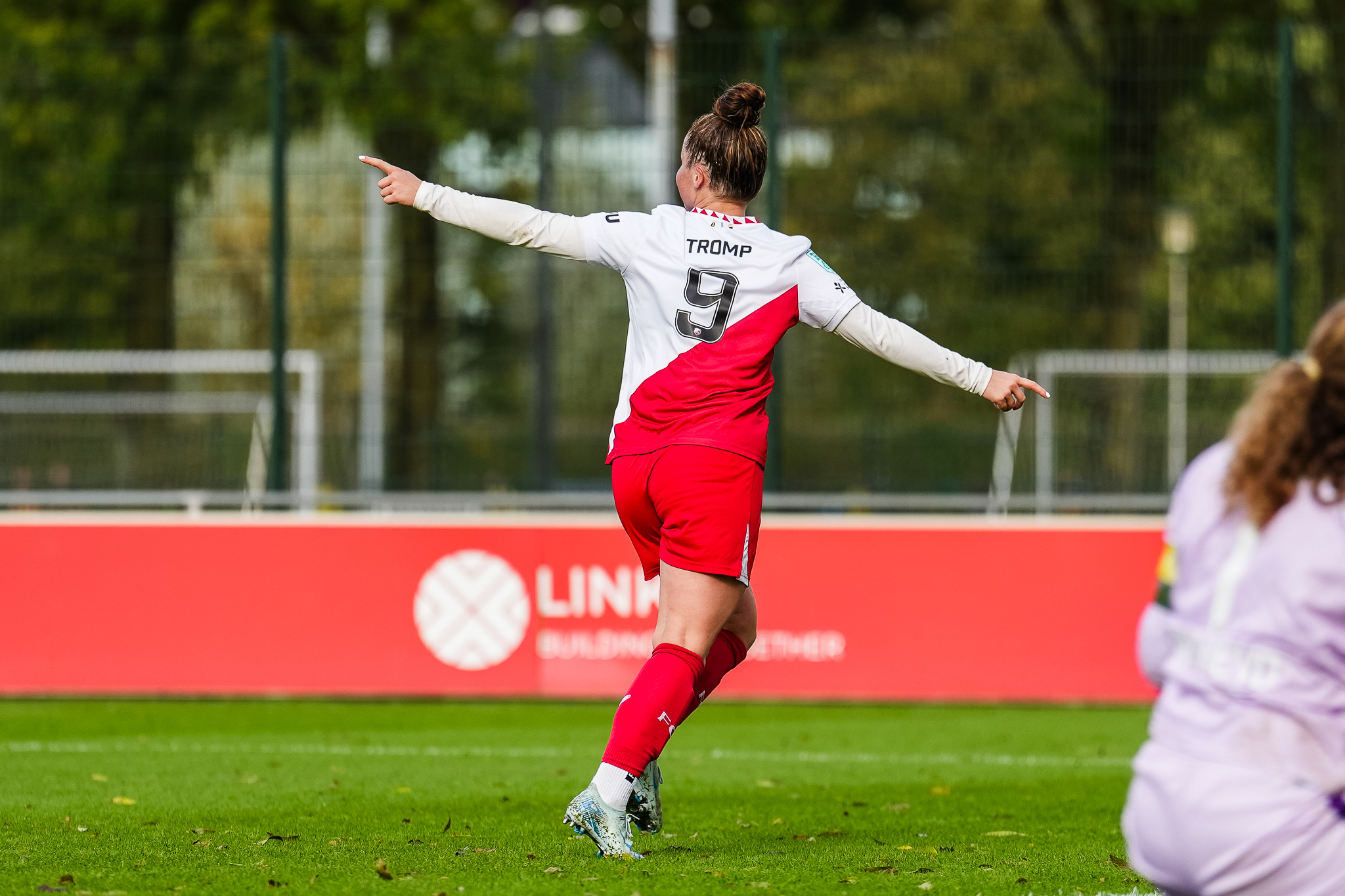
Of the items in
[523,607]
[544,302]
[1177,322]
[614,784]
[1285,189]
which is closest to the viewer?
[614,784]

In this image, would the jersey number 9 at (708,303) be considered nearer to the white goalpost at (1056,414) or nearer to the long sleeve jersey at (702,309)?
the long sleeve jersey at (702,309)

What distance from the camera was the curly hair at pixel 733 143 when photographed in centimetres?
471

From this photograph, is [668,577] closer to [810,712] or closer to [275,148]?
[810,712]

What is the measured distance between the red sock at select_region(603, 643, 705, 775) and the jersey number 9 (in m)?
0.86

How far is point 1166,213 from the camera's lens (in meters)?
11.1

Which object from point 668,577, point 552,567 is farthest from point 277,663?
point 668,577

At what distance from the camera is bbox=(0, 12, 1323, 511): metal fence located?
1037cm

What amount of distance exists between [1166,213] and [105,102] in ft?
22.6

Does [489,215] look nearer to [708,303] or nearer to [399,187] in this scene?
[399,187]

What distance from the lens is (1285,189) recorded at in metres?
10.2

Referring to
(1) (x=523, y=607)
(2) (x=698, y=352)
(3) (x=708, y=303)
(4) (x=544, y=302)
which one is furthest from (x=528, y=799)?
(4) (x=544, y=302)

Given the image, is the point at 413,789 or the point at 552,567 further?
the point at 552,567

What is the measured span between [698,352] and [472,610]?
4999 mm

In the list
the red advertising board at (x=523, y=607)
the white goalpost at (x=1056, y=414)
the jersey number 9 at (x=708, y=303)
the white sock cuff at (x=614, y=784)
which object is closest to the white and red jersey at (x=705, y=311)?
the jersey number 9 at (x=708, y=303)
